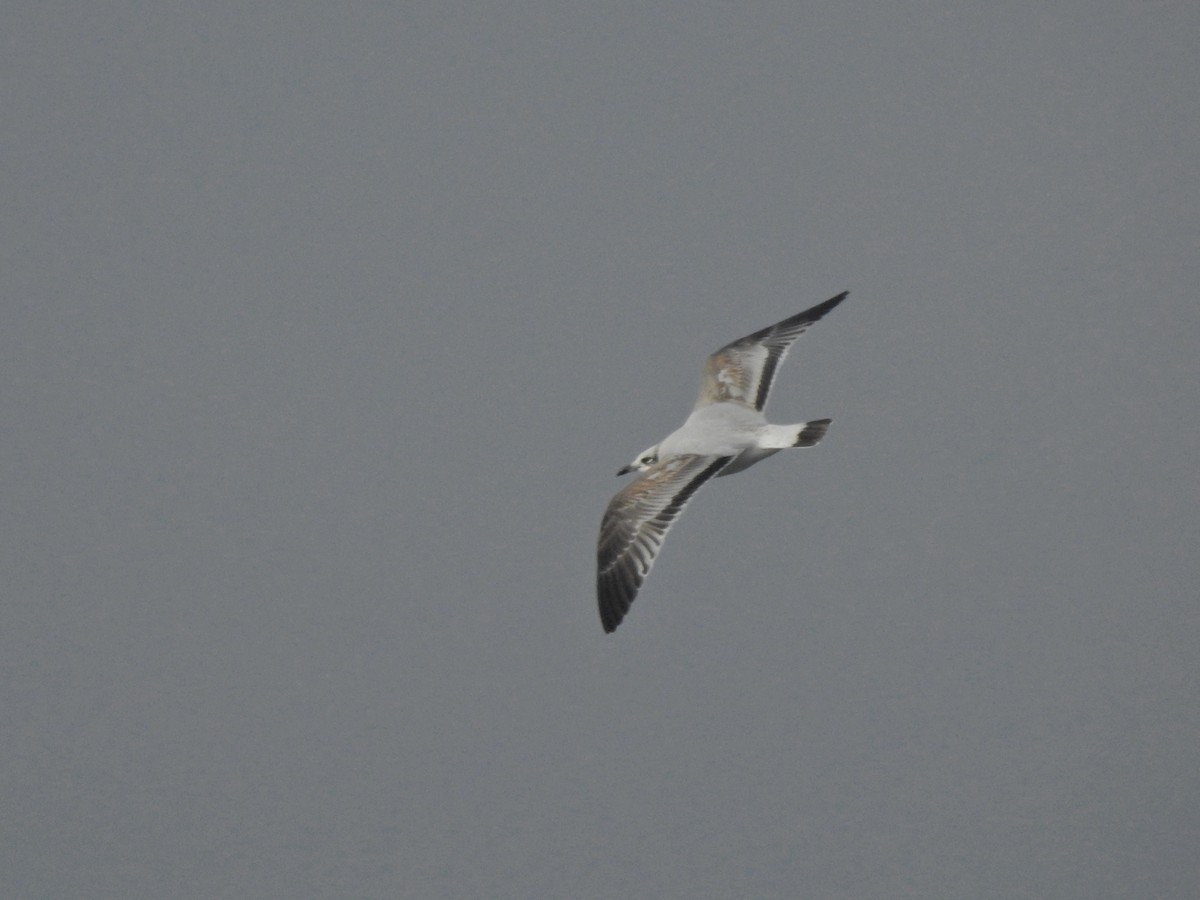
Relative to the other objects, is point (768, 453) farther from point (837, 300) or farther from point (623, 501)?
point (837, 300)

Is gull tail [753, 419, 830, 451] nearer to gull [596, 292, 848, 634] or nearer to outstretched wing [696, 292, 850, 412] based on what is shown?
gull [596, 292, 848, 634]

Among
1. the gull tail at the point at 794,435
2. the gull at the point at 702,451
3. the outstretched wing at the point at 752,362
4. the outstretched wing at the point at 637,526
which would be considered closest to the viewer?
the outstretched wing at the point at 637,526

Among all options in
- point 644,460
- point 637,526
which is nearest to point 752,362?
point 644,460

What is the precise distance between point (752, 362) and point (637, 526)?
13.0ft

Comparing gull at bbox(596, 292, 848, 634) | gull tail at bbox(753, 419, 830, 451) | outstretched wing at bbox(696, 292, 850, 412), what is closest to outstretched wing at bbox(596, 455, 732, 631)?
gull at bbox(596, 292, 848, 634)

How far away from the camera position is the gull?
17.0 metres

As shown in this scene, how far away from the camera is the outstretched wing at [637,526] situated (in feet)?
55.3

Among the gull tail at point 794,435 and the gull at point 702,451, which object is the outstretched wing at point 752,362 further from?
the gull tail at point 794,435

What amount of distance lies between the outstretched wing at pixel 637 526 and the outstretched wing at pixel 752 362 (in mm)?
2334

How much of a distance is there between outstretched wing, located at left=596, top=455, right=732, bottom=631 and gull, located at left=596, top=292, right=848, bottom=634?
10 mm

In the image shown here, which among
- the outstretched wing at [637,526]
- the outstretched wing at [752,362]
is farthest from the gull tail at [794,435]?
the outstretched wing at [752,362]

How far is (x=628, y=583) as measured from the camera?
55.4ft

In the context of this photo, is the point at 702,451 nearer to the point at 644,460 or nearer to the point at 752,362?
the point at 644,460

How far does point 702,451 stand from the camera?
59.5ft
